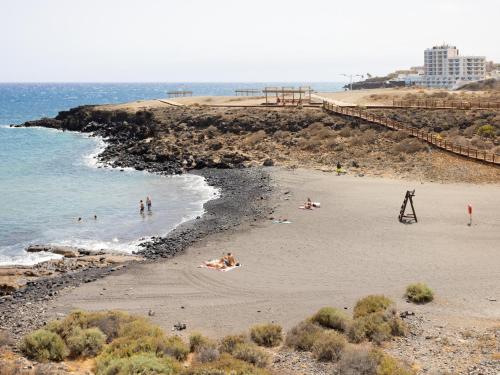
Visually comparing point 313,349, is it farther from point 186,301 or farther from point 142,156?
point 142,156

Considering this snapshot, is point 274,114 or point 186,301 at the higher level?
point 274,114

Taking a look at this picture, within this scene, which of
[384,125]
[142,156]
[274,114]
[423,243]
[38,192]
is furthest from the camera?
[274,114]

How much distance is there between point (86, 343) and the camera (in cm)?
1510

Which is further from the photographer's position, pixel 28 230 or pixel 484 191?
pixel 484 191

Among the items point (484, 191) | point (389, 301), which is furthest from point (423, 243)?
point (484, 191)

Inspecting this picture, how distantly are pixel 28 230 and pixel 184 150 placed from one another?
2331 cm

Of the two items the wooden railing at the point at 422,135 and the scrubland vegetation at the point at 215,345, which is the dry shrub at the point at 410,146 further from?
the scrubland vegetation at the point at 215,345

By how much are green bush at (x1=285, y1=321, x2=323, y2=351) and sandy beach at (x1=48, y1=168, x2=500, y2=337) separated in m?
1.72

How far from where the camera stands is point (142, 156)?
180 ft

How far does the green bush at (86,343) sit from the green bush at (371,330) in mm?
6642

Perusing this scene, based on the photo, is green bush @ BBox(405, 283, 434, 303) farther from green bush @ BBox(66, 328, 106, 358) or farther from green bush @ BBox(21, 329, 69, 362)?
green bush @ BBox(21, 329, 69, 362)

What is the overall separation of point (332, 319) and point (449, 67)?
18176 cm

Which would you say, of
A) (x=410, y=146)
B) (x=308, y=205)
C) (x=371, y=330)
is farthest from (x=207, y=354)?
(x=410, y=146)

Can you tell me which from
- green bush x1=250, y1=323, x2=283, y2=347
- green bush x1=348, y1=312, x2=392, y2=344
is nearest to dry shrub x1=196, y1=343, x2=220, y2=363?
green bush x1=250, y1=323, x2=283, y2=347
